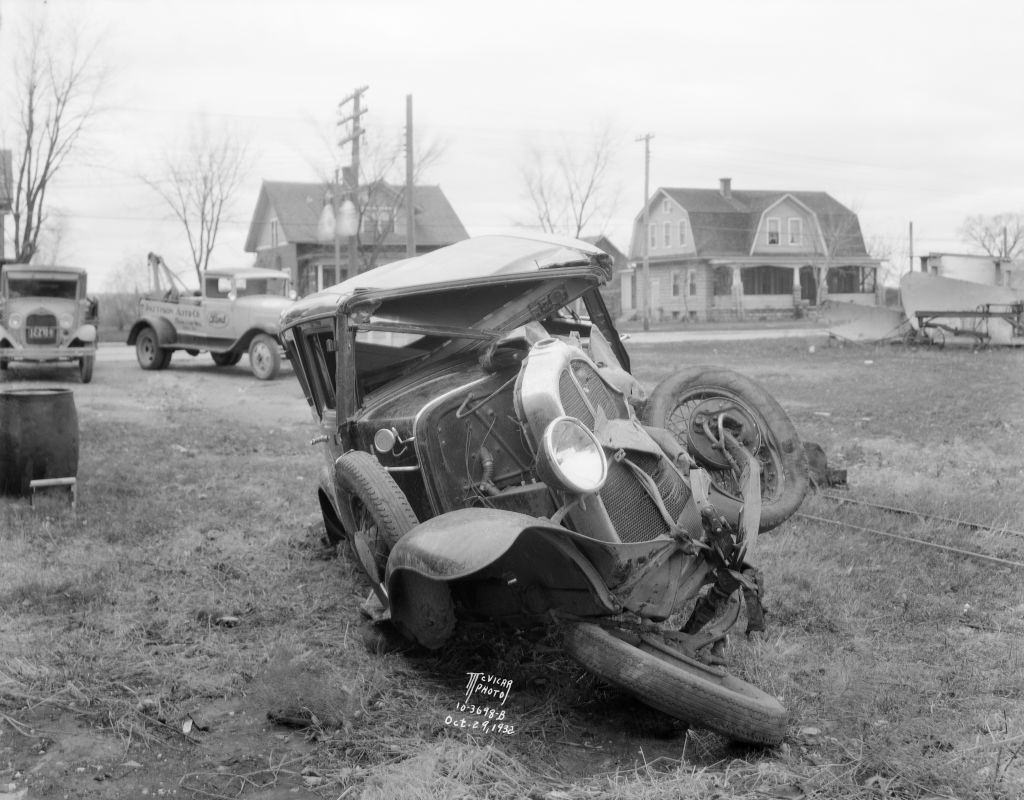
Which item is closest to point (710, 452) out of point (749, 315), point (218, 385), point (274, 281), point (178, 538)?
point (178, 538)

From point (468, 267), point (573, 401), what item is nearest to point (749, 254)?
point (468, 267)

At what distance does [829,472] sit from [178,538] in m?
5.06

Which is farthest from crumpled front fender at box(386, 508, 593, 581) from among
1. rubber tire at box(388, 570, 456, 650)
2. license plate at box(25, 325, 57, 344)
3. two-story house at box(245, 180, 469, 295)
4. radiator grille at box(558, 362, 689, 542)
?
two-story house at box(245, 180, 469, 295)

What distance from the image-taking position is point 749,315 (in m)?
47.8

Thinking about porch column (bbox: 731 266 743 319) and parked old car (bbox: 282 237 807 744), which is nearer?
parked old car (bbox: 282 237 807 744)

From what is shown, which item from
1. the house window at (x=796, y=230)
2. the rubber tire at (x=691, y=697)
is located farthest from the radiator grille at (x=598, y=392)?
the house window at (x=796, y=230)

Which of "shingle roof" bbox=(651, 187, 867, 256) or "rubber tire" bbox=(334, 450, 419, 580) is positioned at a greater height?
"shingle roof" bbox=(651, 187, 867, 256)

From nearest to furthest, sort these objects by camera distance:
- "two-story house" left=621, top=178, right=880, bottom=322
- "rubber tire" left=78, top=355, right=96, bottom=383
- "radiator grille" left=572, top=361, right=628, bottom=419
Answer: "radiator grille" left=572, top=361, right=628, bottom=419, "rubber tire" left=78, top=355, right=96, bottom=383, "two-story house" left=621, top=178, right=880, bottom=322

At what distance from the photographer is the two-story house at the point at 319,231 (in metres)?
41.8

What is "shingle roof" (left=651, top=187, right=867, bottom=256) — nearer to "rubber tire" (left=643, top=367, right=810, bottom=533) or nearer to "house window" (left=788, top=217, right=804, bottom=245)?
"house window" (left=788, top=217, right=804, bottom=245)

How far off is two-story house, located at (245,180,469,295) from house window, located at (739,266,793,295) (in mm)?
14655

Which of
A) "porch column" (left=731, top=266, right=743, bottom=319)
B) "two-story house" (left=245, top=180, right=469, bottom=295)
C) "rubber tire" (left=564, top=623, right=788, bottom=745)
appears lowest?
"rubber tire" (left=564, top=623, right=788, bottom=745)

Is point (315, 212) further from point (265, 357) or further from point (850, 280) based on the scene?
point (265, 357)

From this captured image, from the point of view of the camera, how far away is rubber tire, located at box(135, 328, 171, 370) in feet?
66.2
